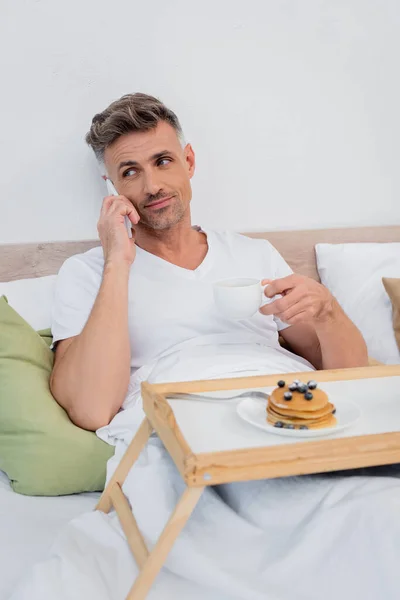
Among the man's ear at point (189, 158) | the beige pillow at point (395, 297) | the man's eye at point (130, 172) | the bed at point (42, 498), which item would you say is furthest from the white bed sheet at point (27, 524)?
the beige pillow at point (395, 297)

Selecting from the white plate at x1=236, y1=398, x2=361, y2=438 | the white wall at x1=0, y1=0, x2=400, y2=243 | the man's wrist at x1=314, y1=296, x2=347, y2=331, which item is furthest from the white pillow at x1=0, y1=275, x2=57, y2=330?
the white plate at x1=236, y1=398, x2=361, y2=438

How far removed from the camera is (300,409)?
105cm

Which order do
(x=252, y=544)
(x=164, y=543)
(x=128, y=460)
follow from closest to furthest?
(x=164, y=543), (x=252, y=544), (x=128, y=460)

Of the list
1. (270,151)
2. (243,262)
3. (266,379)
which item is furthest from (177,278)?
(270,151)

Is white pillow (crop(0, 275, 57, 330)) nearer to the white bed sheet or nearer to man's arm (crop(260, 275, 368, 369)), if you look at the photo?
the white bed sheet

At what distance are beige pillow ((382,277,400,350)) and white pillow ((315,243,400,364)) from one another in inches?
1.0

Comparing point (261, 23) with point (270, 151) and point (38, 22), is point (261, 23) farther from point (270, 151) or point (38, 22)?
point (38, 22)

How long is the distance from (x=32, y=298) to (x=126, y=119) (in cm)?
53

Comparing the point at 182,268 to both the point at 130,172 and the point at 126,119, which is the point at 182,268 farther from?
the point at 126,119

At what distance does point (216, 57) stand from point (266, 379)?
47.8 inches

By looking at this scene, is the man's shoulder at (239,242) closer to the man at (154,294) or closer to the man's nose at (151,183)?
the man at (154,294)

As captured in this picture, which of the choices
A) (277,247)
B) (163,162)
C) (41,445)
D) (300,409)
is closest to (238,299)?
(300,409)

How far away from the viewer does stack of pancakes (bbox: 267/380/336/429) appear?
1.05 m

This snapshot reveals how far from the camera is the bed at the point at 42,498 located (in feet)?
4.04
